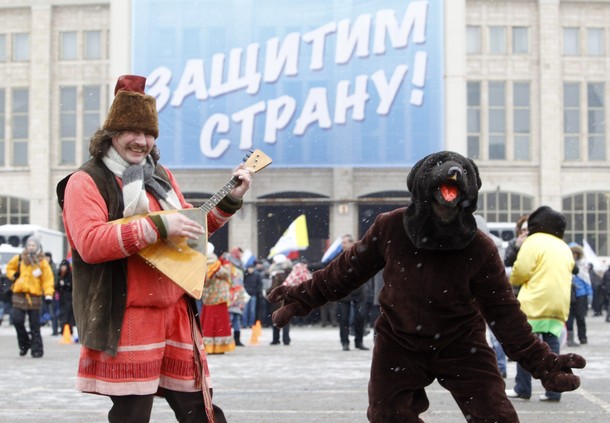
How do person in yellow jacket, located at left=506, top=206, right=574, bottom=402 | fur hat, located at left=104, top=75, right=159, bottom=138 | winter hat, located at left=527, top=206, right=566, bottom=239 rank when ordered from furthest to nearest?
winter hat, located at left=527, top=206, right=566, bottom=239
person in yellow jacket, located at left=506, top=206, right=574, bottom=402
fur hat, located at left=104, top=75, right=159, bottom=138

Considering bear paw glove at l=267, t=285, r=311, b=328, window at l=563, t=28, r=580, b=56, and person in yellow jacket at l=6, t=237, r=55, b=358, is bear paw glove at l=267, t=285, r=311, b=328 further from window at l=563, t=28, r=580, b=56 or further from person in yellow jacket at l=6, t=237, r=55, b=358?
window at l=563, t=28, r=580, b=56

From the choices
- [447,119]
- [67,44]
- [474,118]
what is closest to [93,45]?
[67,44]

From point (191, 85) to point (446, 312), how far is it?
101ft

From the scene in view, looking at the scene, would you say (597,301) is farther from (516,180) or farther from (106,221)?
(106,221)

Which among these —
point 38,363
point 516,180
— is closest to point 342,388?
point 38,363

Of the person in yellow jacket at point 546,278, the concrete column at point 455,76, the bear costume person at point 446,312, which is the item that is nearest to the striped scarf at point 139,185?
the bear costume person at point 446,312

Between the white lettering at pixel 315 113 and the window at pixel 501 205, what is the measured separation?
26.5 ft

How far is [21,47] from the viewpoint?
139 feet

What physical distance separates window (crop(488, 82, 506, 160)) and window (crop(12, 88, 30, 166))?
1693cm

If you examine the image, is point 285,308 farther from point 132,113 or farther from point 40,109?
point 40,109

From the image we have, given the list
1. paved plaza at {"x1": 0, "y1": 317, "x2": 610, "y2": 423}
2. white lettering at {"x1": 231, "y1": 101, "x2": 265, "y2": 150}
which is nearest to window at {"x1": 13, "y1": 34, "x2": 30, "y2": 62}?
white lettering at {"x1": 231, "y1": 101, "x2": 265, "y2": 150}

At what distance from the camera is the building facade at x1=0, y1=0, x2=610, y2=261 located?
39938 mm

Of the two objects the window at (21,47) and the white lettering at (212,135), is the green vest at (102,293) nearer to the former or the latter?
the white lettering at (212,135)

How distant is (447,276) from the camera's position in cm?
483
